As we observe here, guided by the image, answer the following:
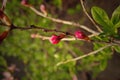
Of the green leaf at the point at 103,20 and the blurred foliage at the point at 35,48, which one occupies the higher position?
the blurred foliage at the point at 35,48

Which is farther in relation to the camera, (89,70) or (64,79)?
(64,79)

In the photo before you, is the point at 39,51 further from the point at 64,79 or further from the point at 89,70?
the point at 89,70

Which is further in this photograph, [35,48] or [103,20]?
[35,48]

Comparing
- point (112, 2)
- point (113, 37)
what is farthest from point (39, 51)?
point (113, 37)

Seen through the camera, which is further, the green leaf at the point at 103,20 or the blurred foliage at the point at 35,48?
the blurred foliage at the point at 35,48

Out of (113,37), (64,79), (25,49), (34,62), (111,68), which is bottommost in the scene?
(113,37)

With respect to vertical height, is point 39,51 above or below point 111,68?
above

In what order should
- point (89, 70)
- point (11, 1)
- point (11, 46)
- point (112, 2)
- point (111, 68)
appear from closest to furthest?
1. point (112, 2)
2. point (111, 68)
3. point (89, 70)
4. point (11, 1)
5. point (11, 46)

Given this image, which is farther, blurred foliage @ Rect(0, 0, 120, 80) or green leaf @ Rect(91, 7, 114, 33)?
blurred foliage @ Rect(0, 0, 120, 80)

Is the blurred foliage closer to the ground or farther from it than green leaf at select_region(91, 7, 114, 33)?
farther from it

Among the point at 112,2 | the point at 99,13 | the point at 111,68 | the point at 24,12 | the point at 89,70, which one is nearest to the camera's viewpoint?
the point at 99,13

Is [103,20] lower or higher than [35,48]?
lower
